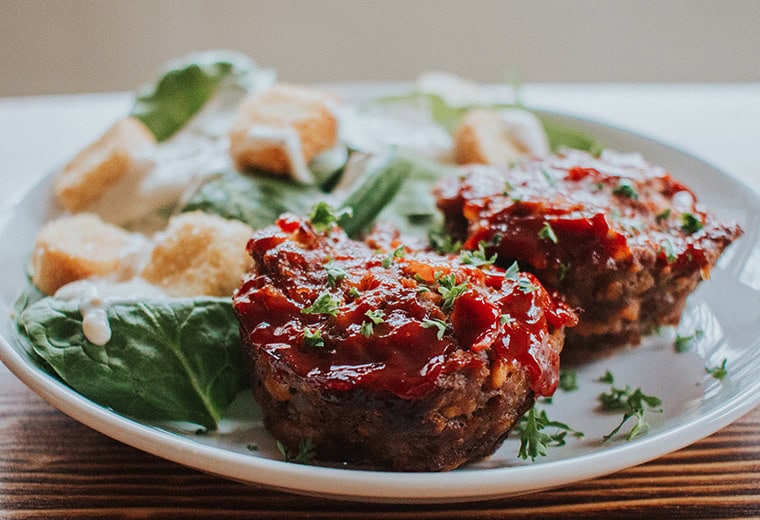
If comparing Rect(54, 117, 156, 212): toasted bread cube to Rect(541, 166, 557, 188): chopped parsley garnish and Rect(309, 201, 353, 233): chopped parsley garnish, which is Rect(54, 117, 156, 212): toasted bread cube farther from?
Rect(541, 166, 557, 188): chopped parsley garnish

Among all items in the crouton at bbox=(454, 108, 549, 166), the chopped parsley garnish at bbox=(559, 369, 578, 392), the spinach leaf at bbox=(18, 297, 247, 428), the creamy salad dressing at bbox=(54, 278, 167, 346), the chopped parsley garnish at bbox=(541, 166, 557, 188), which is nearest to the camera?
the spinach leaf at bbox=(18, 297, 247, 428)

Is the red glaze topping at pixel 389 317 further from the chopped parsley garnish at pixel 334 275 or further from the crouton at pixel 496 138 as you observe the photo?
the crouton at pixel 496 138

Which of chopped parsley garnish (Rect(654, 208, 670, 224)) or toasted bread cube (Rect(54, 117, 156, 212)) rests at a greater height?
chopped parsley garnish (Rect(654, 208, 670, 224))

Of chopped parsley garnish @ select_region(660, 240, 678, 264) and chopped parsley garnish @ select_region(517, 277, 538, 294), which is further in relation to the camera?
chopped parsley garnish @ select_region(660, 240, 678, 264)

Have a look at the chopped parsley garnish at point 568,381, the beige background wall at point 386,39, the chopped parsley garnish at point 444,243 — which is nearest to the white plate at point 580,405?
the chopped parsley garnish at point 568,381

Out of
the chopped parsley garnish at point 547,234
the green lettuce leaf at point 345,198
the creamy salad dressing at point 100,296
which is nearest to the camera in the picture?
the creamy salad dressing at point 100,296

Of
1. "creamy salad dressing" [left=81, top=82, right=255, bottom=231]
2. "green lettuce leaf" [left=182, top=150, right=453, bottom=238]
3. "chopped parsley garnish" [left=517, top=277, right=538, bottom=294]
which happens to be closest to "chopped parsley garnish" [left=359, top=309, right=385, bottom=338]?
"chopped parsley garnish" [left=517, top=277, right=538, bottom=294]

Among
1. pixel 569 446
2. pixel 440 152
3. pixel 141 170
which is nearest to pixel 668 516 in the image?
pixel 569 446
